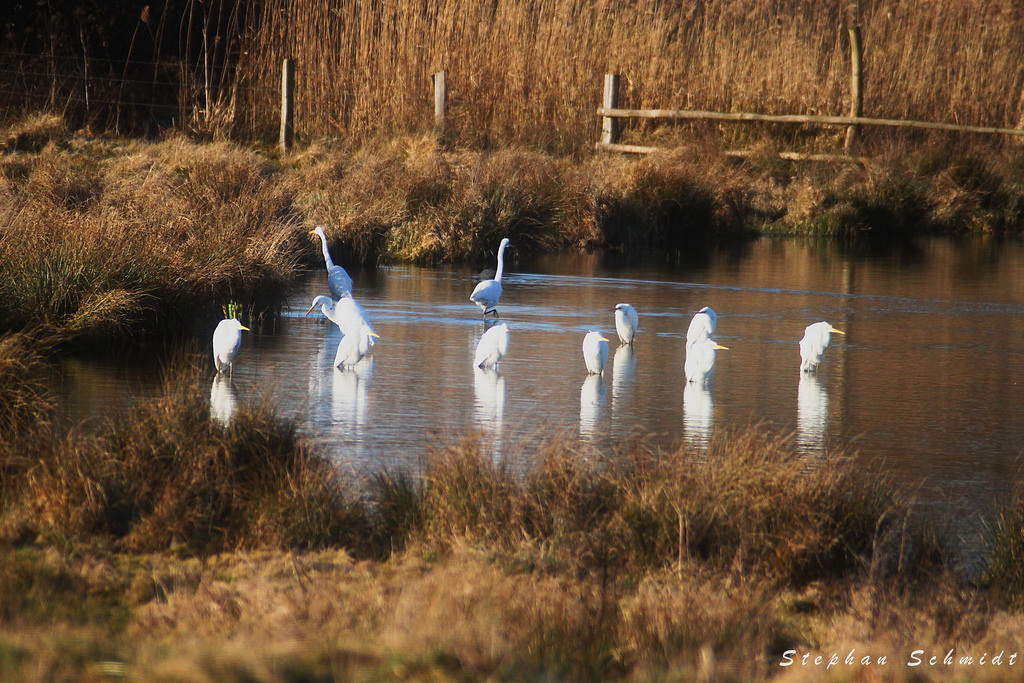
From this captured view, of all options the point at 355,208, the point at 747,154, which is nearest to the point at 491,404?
the point at 355,208

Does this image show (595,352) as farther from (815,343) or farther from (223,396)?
(223,396)

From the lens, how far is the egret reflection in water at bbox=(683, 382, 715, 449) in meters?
6.61

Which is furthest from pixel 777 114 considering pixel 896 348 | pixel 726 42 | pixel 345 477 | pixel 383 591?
pixel 383 591

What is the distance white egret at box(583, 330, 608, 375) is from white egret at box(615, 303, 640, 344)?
947mm

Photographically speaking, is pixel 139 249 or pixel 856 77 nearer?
pixel 139 249

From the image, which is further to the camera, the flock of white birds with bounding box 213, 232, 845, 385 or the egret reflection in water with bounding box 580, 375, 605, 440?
the flock of white birds with bounding box 213, 232, 845, 385

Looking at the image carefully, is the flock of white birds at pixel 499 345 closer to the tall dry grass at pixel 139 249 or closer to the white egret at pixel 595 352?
the white egret at pixel 595 352

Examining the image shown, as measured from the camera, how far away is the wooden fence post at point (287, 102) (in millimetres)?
19938

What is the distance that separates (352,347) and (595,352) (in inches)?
62.5

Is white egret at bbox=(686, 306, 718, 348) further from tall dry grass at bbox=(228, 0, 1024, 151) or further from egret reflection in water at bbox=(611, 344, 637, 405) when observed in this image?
tall dry grass at bbox=(228, 0, 1024, 151)

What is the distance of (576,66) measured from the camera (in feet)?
71.3

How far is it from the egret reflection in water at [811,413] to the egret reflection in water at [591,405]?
111 cm

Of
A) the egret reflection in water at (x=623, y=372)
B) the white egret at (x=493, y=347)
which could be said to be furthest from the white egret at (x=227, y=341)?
the egret reflection in water at (x=623, y=372)

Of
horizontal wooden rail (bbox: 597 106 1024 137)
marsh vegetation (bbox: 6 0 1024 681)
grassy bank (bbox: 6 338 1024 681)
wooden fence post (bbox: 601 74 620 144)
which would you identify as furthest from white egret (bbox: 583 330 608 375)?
wooden fence post (bbox: 601 74 620 144)
